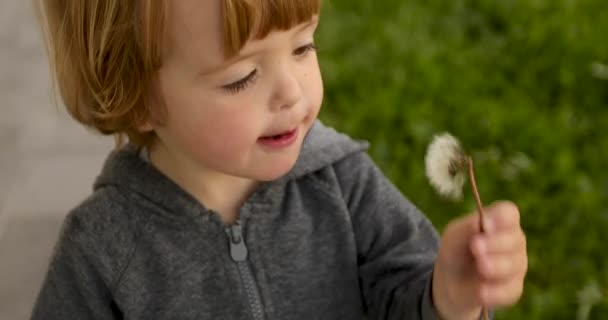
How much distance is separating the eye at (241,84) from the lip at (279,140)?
0.06m

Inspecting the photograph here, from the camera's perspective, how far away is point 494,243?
2.56 ft

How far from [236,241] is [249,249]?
0.02m

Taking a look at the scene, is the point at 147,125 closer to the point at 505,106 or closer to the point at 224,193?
the point at 224,193

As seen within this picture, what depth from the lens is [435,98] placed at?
72.8 inches

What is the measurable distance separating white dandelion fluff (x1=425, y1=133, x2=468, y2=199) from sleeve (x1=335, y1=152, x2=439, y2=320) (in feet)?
0.79

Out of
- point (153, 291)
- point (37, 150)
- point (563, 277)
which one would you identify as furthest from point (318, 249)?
point (37, 150)

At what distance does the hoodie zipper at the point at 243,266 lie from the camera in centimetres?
103

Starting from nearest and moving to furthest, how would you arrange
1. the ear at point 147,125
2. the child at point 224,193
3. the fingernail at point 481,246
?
the fingernail at point 481,246 → the child at point 224,193 → the ear at point 147,125

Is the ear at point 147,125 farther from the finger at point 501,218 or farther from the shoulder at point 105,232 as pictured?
the finger at point 501,218

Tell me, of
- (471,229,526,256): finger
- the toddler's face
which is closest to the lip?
the toddler's face

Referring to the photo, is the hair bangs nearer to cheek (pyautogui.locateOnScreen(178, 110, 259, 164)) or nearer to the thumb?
cheek (pyautogui.locateOnScreen(178, 110, 259, 164))

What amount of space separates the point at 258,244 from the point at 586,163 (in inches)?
Result: 34.0

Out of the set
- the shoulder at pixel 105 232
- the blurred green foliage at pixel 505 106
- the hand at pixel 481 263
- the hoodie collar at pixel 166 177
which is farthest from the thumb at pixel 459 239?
the blurred green foliage at pixel 505 106

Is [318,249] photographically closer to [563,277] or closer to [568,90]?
[563,277]
